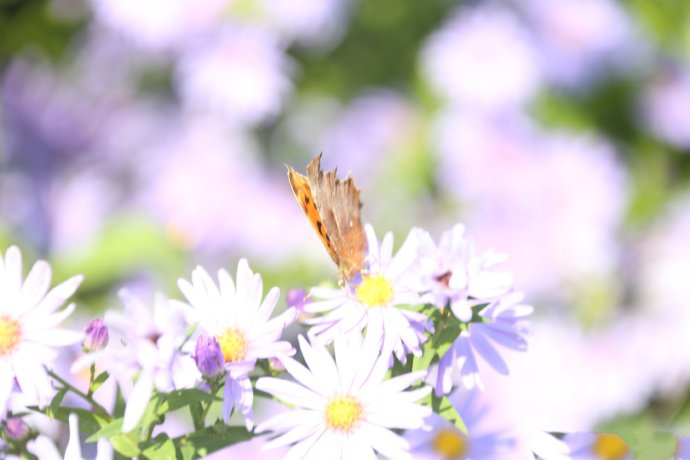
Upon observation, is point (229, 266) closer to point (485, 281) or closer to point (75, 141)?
point (75, 141)

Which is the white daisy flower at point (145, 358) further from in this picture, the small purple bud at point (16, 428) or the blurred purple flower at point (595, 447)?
Answer: the blurred purple flower at point (595, 447)

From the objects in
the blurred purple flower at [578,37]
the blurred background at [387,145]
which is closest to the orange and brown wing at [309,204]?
the blurred background at [387,145]

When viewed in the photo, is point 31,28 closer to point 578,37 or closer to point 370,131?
point 370,131

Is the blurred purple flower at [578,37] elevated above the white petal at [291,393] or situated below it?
above

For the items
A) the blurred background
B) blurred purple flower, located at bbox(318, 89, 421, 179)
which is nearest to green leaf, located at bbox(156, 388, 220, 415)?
the blurred background

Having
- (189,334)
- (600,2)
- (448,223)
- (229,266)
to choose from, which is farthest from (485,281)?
(600,2)
